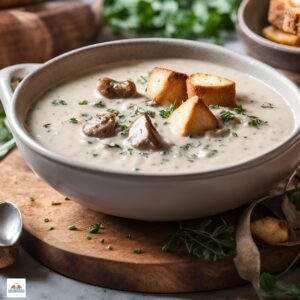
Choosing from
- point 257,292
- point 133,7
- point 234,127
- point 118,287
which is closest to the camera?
point 257,292

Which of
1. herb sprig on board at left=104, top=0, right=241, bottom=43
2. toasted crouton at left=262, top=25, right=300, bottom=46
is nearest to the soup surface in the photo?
toasted crouton at left=262, top=25, right=300, bottom=46

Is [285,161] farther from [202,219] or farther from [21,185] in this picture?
[21,185]

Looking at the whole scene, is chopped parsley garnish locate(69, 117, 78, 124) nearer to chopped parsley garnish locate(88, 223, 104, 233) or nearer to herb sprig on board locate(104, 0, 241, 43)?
chopped parsley garnish locate(88, 223, 104, 233)

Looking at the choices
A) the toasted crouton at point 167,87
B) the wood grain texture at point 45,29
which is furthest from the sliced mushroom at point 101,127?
the wood grain texture at point 45,29

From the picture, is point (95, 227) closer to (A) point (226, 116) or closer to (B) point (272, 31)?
(A) point (226, 116)

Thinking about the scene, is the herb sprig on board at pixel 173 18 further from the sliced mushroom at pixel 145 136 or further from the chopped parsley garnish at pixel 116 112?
the sliced mushroom at pixel 145 136

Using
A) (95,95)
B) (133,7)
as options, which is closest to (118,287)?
(95,95)
